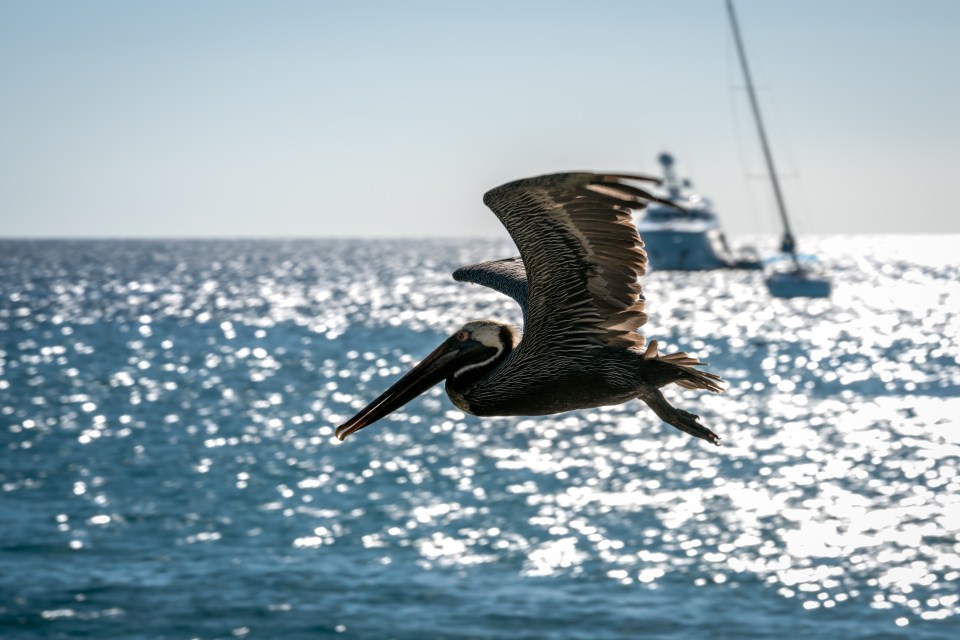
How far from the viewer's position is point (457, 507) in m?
50.6

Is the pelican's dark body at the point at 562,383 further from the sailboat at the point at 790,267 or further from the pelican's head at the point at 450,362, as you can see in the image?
the sailboat at the point at 790,267

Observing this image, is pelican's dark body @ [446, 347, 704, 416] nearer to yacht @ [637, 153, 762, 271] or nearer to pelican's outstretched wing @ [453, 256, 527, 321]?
pelican's outstretched wing @ [453, 256, 527, 321]

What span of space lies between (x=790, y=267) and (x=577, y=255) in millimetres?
100627

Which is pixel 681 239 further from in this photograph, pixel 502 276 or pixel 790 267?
pixel 502 276

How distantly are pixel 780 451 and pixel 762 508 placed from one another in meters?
10.4

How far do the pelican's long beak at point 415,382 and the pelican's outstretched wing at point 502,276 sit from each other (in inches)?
45.8

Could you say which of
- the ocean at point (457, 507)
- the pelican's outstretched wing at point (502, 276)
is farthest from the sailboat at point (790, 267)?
the pelican's outstretched wing at point (502, 276)

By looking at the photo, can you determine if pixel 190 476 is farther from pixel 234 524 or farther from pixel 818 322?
pixel 818 322

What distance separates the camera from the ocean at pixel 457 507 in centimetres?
3941

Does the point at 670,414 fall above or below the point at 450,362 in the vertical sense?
below

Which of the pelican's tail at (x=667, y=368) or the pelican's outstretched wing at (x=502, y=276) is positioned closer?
the pelican's tail at (x=667, y=368)

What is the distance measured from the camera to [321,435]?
64.4 m

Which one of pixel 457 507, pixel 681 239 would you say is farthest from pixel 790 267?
pixel 457 507

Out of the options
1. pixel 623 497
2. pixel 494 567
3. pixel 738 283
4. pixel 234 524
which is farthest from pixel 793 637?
pixel 738 283
